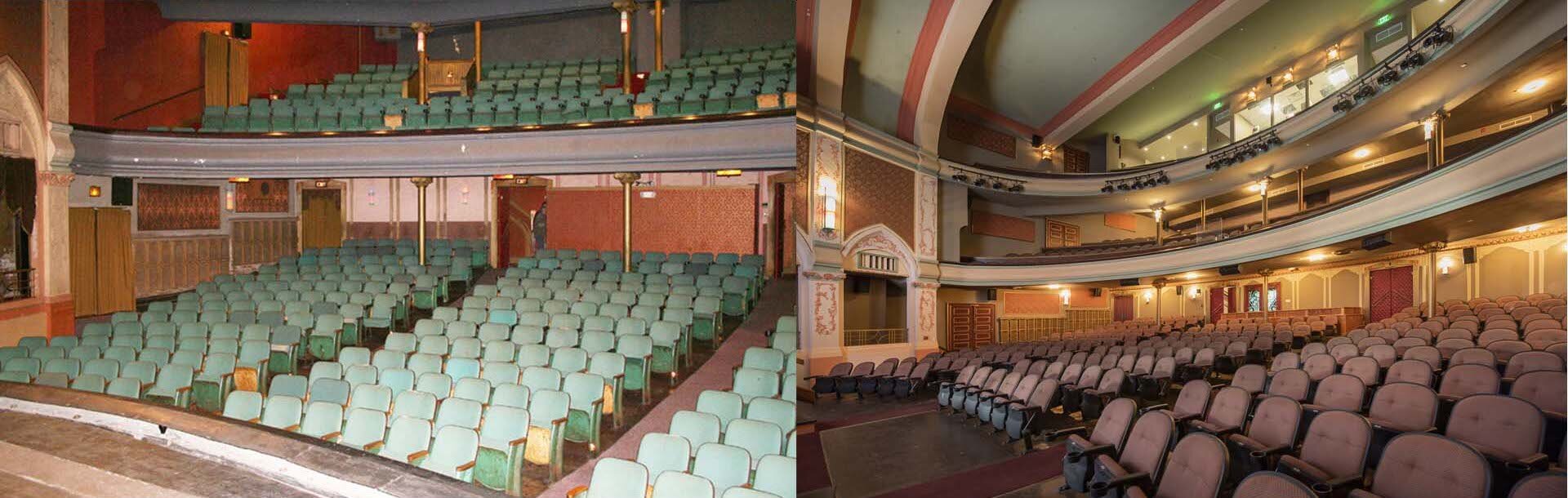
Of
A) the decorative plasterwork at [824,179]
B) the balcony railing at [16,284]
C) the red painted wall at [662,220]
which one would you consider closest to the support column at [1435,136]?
the decorative plasterwork at [824,179]

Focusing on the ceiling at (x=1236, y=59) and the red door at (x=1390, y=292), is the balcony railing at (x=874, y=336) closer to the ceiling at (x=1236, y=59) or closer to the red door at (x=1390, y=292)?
the ceiling at (x=1236, y=59)

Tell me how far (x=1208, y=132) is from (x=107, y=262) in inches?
377

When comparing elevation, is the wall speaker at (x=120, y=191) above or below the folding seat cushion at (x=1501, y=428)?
above

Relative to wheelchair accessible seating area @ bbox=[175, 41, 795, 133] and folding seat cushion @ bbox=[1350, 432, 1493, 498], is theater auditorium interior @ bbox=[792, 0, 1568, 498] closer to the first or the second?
folding seat cushion @ bbox=[1350, 432, 1493, 498]

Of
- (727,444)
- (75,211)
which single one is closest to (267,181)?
(75,211)

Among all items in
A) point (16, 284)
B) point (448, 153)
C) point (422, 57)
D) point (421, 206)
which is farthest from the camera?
point (422, 57)

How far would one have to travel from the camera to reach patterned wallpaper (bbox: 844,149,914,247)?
4.09ft

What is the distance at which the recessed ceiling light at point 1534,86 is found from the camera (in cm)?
108

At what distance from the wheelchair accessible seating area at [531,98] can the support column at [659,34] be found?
172 millimetres

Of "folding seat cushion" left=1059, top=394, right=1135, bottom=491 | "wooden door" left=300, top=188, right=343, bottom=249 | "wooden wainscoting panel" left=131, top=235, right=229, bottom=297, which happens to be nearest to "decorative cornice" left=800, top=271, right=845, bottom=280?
"folding seat cushion" left=1059, top=394, right=1135, bottom=491

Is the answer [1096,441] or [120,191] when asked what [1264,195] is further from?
[120,191]

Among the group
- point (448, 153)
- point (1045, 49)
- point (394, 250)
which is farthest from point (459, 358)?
point (394, 250)

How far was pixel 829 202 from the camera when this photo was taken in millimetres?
1269

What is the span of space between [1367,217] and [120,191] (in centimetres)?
1068
